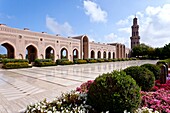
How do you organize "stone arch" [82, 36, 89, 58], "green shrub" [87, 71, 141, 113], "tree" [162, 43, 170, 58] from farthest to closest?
"tree" [162, 43, 170, 58]
"stone arch" [82, 36, 89, 58]
"green shrub" [87, 71, 141, 113]

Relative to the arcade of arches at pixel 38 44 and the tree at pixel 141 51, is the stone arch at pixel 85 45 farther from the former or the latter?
the tree at pixel 141 51

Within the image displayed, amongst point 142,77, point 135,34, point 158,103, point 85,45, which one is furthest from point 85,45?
point 135,34

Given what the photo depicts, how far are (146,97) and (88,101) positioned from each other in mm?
1929

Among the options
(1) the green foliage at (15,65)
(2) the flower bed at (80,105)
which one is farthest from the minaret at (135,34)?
(2) the flower bed at (80,105)

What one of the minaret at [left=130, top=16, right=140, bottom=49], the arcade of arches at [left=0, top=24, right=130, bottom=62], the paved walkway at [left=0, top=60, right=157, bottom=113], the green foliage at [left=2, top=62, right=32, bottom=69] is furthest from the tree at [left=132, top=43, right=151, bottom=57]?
the paved walkway at [left=0, top=60, right=157, bottom=113]

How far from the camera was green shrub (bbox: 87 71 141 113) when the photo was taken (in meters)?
2.99

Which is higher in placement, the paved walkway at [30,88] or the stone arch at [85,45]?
the stone arch at [85,45]

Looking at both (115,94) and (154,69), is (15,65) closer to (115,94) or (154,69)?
(154,69)

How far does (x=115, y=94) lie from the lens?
2.99m

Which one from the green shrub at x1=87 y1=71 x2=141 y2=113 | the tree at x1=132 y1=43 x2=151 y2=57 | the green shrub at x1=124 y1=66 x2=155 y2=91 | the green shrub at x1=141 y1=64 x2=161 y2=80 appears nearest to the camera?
the green shrub at x1=87 y1=71 x2=141 y2=113

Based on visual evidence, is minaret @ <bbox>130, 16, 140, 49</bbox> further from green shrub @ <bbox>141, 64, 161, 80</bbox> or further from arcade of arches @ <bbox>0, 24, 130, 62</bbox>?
green shrub @ <bbox>141, 64, 161, 80</bbox>

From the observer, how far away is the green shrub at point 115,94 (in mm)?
2994

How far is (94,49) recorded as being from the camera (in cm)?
3856

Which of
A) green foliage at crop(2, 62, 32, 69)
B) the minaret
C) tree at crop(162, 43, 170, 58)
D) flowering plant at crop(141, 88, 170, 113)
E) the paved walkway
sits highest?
the minaret
